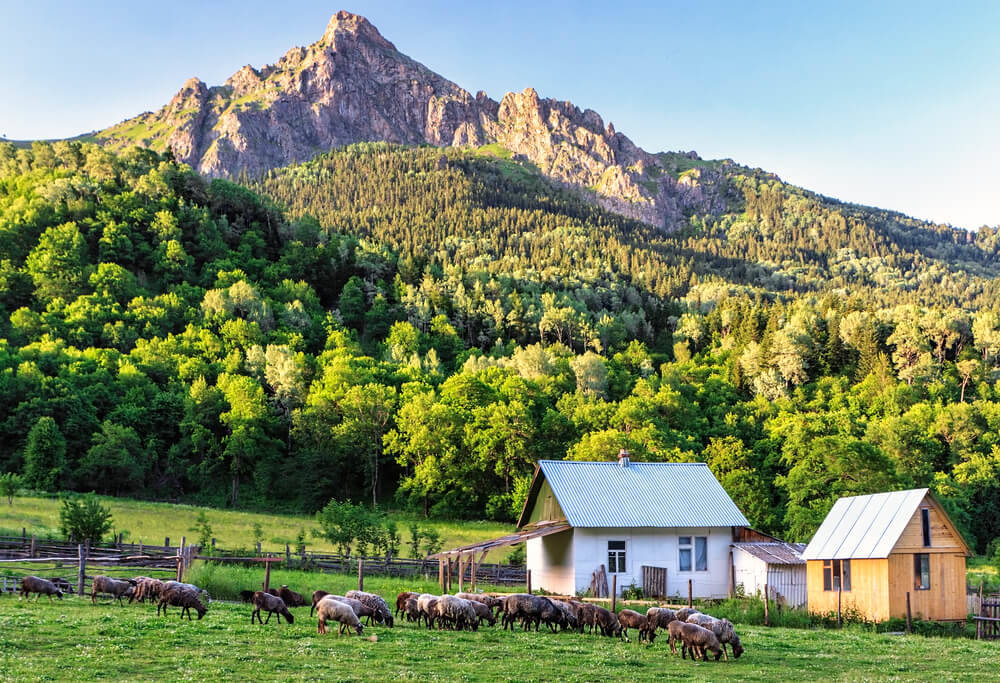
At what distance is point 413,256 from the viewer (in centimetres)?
16912

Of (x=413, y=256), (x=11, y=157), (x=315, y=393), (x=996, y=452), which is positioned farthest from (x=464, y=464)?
(x=11, y=157)

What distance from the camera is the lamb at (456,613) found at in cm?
2288

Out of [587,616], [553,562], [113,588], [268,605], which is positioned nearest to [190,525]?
[553,562]

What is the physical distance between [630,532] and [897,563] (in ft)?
44.9

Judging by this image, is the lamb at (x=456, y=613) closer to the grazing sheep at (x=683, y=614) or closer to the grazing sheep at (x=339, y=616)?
the grazing sheep at (x=339, y=616)

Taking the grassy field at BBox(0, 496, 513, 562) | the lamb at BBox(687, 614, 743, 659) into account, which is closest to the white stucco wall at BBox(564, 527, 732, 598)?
the grassy field at BBox(0, 496, 513, 562)

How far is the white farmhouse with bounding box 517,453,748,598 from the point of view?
42031mm

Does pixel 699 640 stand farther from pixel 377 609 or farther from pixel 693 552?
pixel 693 552

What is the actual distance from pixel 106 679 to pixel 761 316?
13363 centimetres

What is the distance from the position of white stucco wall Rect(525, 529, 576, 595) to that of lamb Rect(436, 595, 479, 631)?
18936 millimetres

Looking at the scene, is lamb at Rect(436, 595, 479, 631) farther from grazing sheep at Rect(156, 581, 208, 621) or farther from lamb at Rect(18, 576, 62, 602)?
lamb at Rect(18, 576, 62, 602)

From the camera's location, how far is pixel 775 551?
40.6 meters

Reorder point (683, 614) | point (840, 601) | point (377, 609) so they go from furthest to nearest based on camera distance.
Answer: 1. point (840, 601)
2. point (683, 614)
3. point (377, 609)

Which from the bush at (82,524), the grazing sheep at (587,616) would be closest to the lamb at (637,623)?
the grazing sheep at (587,616)
